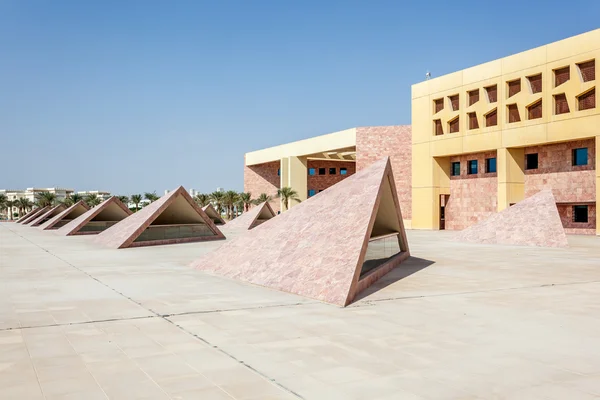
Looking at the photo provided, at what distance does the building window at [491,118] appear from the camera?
41.9 metres

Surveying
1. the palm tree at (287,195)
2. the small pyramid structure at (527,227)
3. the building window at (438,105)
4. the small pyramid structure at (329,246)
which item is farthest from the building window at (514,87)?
the palm tree at (287,195)

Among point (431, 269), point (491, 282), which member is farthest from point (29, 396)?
point (431, 269)

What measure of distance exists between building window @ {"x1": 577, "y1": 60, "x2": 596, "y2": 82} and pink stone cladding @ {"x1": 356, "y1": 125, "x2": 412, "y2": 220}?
21.0 m

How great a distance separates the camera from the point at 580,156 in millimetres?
37000

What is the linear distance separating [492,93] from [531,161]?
637cm

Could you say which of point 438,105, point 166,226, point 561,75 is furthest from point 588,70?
point 166,226

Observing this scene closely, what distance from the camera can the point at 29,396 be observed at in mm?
5289

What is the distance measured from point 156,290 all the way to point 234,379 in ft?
23.0

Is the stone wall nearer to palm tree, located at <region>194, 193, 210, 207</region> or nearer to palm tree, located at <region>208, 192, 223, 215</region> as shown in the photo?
palm tree, located at <region>208, 192, 223, 215</region>

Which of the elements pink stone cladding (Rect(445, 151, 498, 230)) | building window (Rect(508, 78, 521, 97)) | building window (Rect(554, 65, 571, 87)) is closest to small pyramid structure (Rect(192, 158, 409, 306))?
building window (Rect(554, 65, 571, 87))

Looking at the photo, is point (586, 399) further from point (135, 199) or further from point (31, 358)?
point (135, 199)

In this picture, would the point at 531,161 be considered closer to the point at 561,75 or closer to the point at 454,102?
the point at 561,75

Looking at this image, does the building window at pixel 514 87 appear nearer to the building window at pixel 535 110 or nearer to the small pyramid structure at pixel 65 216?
the building window at pixel 535 110

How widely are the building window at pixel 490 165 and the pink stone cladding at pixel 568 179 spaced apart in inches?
138
